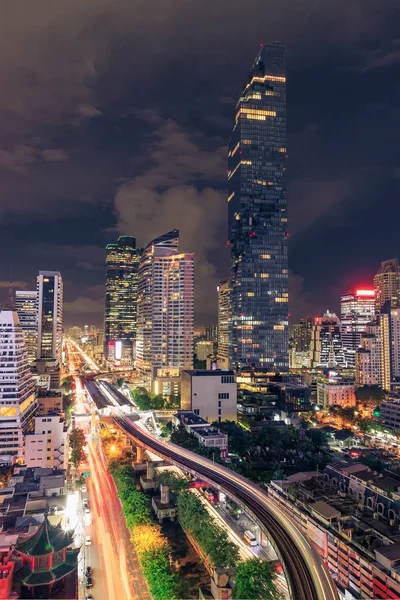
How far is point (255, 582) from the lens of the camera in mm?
27484

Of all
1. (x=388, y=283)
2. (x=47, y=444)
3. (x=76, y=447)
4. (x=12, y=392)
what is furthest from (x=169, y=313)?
(x=388, y=283)

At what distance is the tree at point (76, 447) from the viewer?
57.4 meters

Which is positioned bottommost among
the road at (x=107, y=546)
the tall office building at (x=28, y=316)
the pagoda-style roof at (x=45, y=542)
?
the road at (x=107, y=546)

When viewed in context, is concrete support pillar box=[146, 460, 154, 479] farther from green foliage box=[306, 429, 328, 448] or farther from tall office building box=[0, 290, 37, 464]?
green foliage box=[306, 429, 328, 448]

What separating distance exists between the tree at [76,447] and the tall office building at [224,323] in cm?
7271

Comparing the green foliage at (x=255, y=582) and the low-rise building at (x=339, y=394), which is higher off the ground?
the low-rise building at (x=339, y=394)

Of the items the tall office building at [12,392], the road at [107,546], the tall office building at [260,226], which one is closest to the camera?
the road at [107,546]

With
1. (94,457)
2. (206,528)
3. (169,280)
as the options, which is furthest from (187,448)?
(169,280)

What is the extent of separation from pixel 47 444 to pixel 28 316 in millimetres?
90865

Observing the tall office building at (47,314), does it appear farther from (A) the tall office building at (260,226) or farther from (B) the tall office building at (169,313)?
(A) the tall office building at (260,226)

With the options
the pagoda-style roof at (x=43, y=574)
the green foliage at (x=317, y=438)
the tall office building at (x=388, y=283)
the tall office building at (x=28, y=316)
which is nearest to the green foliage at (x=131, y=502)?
the pagoda-style roof at (x=43, y=574)

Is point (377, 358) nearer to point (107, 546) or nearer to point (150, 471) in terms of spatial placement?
point (150, 471)

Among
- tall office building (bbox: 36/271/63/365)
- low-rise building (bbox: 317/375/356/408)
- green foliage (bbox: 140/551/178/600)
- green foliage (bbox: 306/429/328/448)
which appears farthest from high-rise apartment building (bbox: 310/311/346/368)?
green foliage (bbox: 140/551/178/600)

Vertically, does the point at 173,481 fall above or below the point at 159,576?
above
